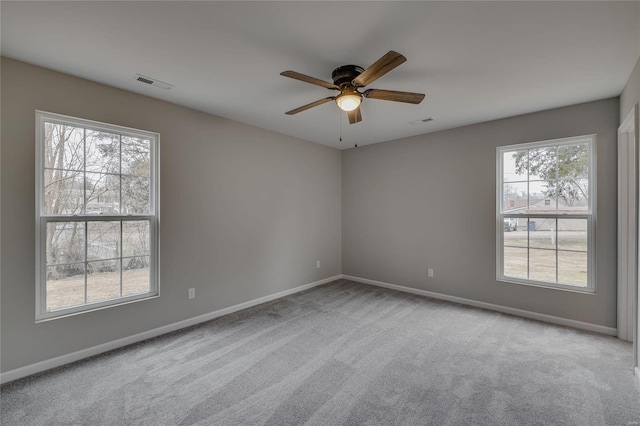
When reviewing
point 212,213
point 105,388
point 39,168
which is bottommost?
point 105,388

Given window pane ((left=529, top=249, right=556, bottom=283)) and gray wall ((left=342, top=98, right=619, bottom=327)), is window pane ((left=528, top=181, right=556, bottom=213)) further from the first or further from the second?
window pane ((left=529, top=249, right=556, bottom=283))

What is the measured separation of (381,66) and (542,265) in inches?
131

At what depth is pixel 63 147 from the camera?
2.54 metres

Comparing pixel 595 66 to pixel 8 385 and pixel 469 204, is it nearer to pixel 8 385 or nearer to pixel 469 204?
pixel 469 204

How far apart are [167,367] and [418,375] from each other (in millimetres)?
2121

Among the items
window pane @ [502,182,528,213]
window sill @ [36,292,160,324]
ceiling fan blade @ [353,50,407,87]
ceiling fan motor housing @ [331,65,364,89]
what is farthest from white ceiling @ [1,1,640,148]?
window sill @ [36,292,160,324]

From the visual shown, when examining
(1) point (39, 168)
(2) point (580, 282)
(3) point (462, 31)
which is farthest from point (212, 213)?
(2) point (580, 282)

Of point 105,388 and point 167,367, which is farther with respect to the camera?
point 167,367

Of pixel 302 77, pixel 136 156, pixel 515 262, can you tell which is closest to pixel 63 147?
pixel 136 156

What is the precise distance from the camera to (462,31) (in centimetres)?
193

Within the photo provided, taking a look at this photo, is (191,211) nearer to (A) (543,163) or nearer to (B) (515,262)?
(B) (515,262)

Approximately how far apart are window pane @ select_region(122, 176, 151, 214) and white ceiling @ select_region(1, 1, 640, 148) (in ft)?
3.01

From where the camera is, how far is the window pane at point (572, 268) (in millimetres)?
3266

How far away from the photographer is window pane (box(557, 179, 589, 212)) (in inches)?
128
